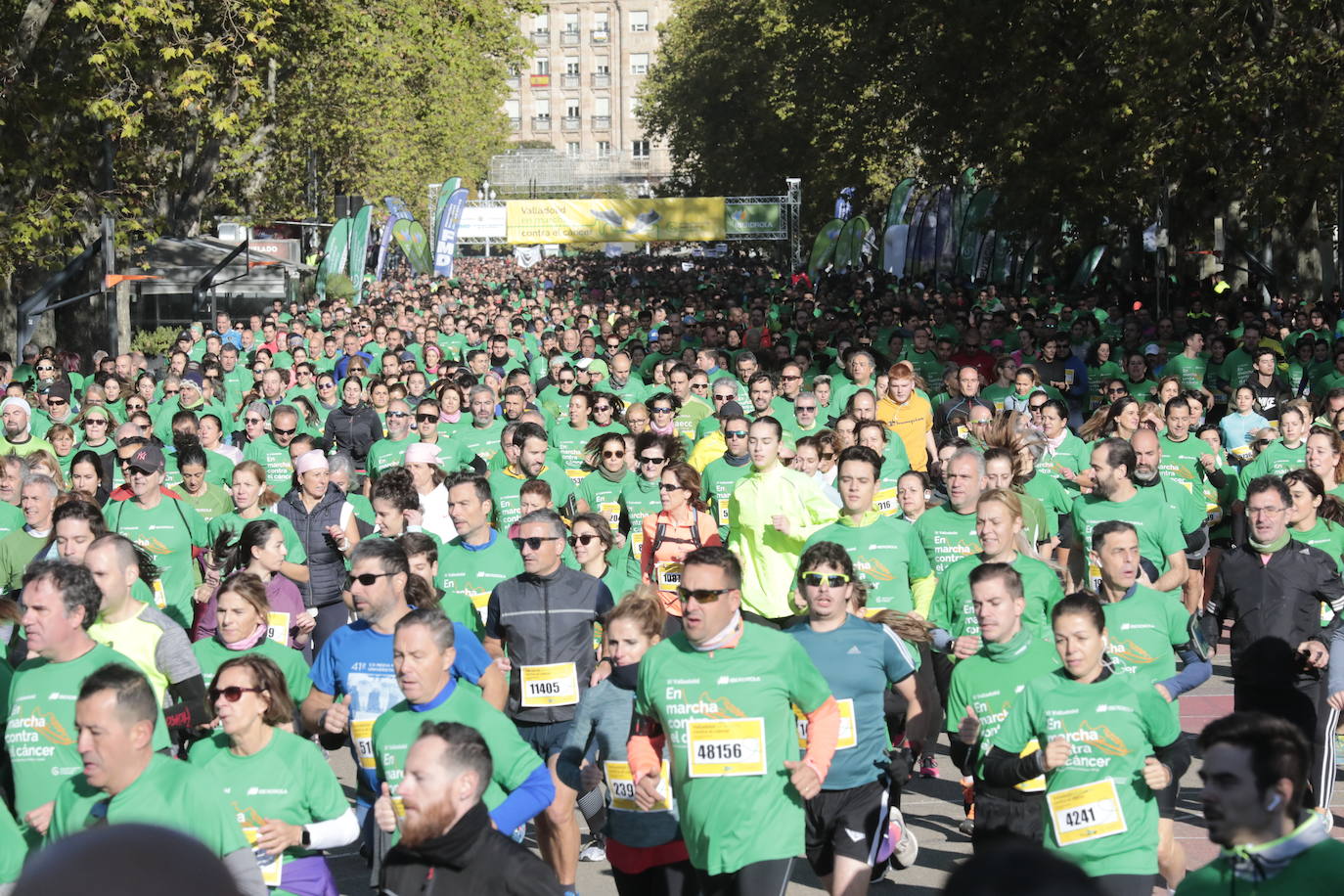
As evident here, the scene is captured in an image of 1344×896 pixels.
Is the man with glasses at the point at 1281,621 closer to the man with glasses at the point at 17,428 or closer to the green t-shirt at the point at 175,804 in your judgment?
the green t-shirt at the point at 175,804

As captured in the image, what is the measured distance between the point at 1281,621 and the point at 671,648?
335cm

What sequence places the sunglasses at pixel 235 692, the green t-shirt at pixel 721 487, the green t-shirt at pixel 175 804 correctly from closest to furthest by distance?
1. the green t-shirt at pixel 175 804
2. the sunglasses at pixel 235 692
3. the green t-shirt at pixel 721 487

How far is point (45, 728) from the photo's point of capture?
6137 mm

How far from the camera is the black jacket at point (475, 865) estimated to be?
4.90 meters

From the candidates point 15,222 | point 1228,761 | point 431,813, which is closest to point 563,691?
point 431,813

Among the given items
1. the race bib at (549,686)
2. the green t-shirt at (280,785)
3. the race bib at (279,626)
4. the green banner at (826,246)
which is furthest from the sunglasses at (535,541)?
the green banner at (826,246)

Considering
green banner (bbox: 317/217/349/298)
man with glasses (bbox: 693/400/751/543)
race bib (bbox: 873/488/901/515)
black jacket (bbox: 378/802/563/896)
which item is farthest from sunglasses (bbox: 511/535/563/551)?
green banner (bbox: 317/217/349/298)

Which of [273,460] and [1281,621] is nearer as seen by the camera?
[1281,621]

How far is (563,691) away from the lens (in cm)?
775

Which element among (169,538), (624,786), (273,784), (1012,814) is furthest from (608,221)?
(273,784)

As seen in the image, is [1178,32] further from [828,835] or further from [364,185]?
[364,185]

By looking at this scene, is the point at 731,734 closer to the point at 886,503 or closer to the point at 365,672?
the point at 365,672

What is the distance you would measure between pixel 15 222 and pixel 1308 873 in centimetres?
2035

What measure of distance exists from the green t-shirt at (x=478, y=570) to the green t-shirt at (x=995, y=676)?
2.37 metres
